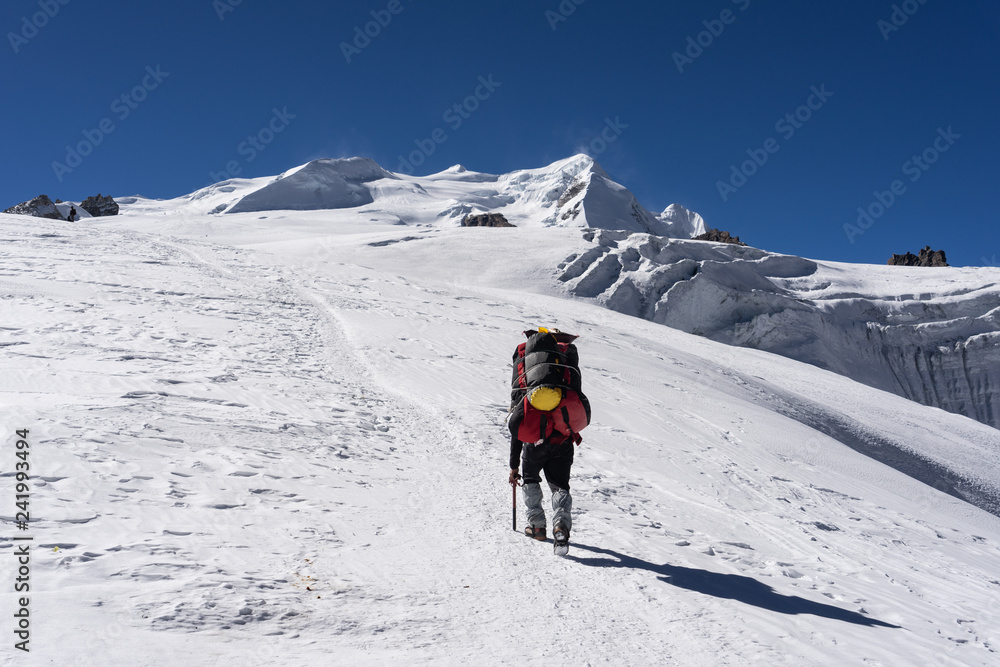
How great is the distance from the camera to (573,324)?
18.4 m

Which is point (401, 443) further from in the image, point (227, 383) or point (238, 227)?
point (238, 227)

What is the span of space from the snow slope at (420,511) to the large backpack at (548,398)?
86cm

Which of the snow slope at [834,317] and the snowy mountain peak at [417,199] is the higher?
the snowy mountain peak at [417,199]

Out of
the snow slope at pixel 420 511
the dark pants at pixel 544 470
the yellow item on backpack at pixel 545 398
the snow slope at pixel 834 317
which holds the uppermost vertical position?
the snow slope at pixel 834 317

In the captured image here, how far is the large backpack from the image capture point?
4453 mm

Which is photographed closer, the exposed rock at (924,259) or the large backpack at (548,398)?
the large backpack at (548,398)

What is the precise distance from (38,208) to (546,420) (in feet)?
160

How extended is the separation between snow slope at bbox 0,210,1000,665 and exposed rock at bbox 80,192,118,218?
57483 mm

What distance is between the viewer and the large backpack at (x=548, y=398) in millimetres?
4453

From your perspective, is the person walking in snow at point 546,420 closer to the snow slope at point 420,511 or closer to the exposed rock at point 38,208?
the snow slope at point 420,511

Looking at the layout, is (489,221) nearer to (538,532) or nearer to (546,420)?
(546,420)

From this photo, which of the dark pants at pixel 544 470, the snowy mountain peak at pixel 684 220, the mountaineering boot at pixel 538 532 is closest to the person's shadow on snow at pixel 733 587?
the mountaineering boot at pixel 538 532

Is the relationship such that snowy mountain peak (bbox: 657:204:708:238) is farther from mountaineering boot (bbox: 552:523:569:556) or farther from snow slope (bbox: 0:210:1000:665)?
mountaineering boot (bbox: 552:523:569:556)

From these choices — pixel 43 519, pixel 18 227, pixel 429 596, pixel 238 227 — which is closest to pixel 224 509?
pixel 43 519
